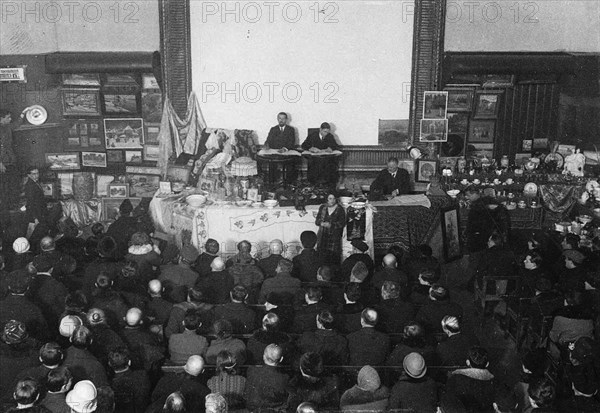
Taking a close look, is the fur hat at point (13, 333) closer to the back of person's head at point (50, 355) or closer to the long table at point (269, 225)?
the back of person's head at point (50, 355)

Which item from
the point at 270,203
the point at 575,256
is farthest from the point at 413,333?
the point at 270,203

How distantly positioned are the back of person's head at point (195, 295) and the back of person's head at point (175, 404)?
2206 mm

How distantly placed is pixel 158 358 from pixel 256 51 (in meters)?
8.49

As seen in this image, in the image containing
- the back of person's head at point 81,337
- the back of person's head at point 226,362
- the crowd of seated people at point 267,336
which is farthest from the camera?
the back of person's head at point 81,337

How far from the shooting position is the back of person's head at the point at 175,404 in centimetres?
561

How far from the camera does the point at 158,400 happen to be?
6105mm

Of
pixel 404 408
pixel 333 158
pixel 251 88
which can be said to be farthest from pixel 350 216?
pixel 404 408

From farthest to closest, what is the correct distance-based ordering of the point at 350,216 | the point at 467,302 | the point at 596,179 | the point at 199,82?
the point at 199,82 → the point at 596,179 → the point at 350,216 → the point at 467,302

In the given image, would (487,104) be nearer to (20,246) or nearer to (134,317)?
(20,246)

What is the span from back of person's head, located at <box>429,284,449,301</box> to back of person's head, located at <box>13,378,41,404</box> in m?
4.31

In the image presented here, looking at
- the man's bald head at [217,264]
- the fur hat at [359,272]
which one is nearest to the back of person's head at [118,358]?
the man's bald head at [217,264]

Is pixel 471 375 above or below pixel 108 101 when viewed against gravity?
below

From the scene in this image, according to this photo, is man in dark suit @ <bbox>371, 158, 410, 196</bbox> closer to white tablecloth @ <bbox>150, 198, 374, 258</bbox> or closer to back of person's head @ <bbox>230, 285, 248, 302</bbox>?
white tablecloth @ <bbox>150, 198, 374, 258</bbox>

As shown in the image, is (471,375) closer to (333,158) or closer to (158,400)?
(158,400)
